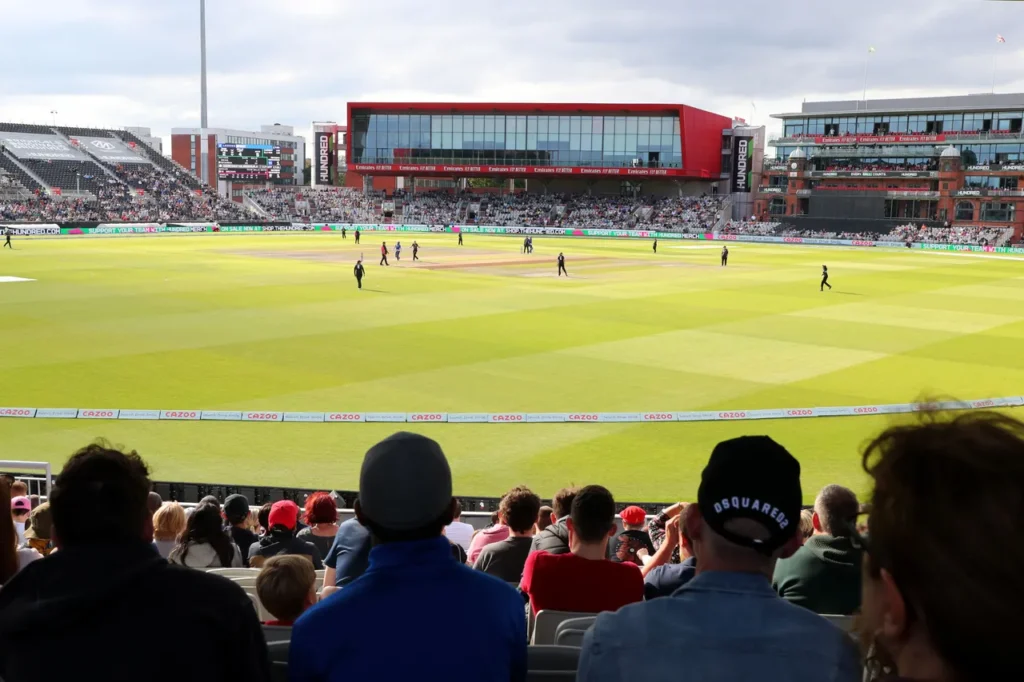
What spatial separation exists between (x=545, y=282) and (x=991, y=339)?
2029 centimetres

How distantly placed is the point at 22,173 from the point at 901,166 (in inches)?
3810

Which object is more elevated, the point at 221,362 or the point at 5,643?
the point at 5,643

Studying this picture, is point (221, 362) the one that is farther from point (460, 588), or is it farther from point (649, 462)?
point (460, 588)

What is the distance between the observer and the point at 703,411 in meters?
19.9

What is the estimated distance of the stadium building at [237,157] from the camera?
129m

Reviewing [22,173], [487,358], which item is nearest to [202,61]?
[22,173]

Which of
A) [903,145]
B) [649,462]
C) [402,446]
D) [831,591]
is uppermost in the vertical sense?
[903,145]

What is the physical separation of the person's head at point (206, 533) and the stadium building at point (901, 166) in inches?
4096

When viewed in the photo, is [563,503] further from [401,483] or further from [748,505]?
[748,505]

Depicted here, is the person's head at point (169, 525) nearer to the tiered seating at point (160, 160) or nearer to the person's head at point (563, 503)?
the person's head at point (563, 503)

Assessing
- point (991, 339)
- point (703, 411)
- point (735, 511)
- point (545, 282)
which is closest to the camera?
point (735, 511)

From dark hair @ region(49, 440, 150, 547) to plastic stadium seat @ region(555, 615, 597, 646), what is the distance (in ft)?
6.27

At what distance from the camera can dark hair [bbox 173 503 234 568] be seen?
23.7ft

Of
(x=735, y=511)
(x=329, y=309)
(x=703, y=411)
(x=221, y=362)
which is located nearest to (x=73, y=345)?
(x=221, y=362)
